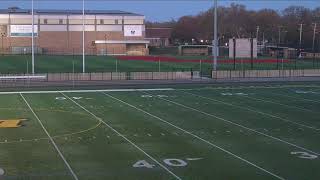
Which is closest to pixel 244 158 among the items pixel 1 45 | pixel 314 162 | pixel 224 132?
pixel 314 162

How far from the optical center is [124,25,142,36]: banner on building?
4670 inches

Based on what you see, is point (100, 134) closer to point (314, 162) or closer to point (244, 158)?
point (244, 158)

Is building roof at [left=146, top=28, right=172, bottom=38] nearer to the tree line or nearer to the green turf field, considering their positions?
the tree line

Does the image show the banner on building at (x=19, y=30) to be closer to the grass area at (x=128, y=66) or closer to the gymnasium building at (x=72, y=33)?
the gymnasium building at (x=72, y=33)

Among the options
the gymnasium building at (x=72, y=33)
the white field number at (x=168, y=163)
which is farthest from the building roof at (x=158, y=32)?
the white field number at (x=168, y=163)

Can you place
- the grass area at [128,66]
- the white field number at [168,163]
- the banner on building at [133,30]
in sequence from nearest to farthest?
1. the white field number at [168,163]
2. the grass area at [128,66]
3. the banner on building at [133,30]

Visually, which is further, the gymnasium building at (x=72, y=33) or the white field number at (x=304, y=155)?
the gymnasium building at (x=72, y=33)

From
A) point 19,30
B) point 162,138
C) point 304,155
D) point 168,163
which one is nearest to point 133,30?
point 19,30

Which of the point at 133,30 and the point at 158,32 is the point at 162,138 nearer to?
the point at 133,30

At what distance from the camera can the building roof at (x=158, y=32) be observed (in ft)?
537

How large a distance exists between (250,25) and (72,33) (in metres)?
58.0

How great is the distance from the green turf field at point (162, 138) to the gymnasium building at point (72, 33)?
78.1m

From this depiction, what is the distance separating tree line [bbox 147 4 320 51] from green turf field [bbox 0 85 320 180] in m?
108

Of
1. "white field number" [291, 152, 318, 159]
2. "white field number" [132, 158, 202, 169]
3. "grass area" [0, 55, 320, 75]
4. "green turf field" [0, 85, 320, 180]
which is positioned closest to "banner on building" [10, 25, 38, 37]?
"grass area" [0, 55, 320, 75]
